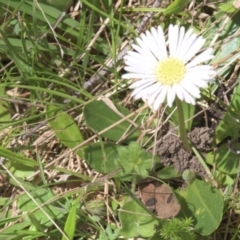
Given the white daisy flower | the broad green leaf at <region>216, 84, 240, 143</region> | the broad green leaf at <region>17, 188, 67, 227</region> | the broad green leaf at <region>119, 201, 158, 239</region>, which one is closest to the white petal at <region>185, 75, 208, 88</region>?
the white daisy flower

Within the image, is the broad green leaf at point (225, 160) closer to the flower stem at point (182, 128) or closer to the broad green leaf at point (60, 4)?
the flower stem at point (182, 128)

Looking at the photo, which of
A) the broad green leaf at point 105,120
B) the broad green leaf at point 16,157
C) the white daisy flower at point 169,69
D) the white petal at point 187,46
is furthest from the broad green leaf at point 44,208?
the white petal at point 187,46

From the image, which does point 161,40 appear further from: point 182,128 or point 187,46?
point 182,128

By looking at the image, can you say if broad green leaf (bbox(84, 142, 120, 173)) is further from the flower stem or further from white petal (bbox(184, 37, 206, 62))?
white petal (bbox(184, 37, 206, 62))

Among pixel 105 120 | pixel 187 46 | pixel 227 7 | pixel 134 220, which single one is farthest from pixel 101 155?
pixel 227 7

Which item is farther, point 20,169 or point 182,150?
point 20,169
